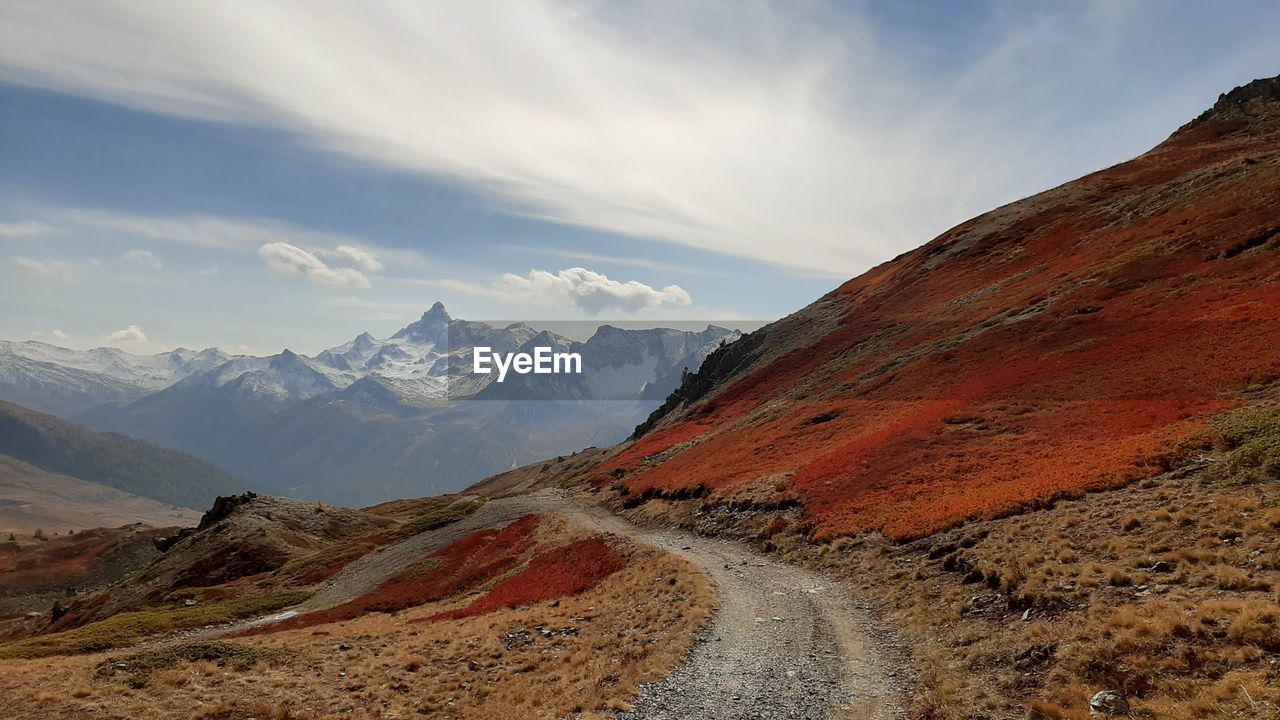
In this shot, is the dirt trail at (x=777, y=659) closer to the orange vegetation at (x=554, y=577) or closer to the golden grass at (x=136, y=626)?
the orange vegetation at (x=554, y=577)

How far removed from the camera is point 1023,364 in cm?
5341

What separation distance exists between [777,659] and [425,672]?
1406 cm

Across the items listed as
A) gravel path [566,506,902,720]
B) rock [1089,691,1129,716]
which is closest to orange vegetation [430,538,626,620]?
gravel path [566,506,902,720]

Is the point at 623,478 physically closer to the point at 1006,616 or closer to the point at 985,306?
the point at 985,306

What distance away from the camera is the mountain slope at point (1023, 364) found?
34.8 m

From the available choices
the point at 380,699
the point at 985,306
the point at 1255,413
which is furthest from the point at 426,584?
the point at 985,306

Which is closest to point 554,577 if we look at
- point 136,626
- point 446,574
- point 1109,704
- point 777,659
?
point 446,574

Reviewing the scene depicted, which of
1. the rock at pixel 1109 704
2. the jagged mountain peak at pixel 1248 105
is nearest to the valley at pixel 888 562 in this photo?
the rock at pixel 1109 704

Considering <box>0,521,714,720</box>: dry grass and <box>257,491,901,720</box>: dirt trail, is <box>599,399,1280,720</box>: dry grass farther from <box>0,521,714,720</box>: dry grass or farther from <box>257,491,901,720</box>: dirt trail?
<box>0,521,714,720</box>: dry grass

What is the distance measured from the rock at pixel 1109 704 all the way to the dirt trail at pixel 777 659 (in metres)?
4.74

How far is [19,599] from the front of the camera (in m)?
129

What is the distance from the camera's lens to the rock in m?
13.6

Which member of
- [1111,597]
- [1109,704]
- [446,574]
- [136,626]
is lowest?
[446,574]

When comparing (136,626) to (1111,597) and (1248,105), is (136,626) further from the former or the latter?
(1248,105)
